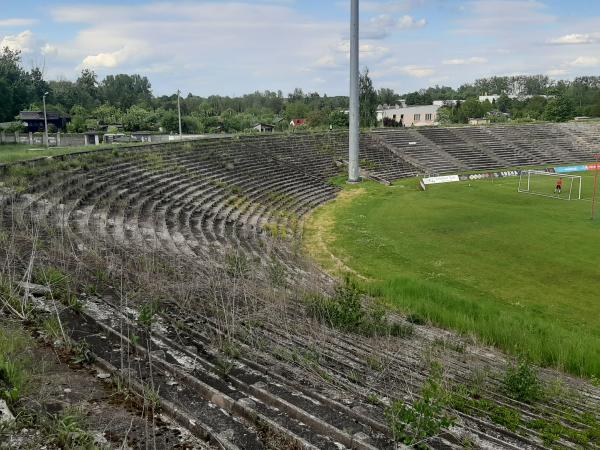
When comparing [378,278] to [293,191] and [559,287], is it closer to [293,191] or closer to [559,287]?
[559,287]

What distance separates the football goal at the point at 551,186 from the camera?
103 feet

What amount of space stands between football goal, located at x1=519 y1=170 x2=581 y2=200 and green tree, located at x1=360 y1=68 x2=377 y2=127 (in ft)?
62.4

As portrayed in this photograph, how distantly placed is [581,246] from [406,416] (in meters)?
18.1

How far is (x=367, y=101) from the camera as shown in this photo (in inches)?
2103

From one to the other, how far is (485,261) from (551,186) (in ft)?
68.3

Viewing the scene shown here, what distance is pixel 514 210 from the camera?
1038 inches

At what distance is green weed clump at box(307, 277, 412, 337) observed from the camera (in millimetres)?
9039

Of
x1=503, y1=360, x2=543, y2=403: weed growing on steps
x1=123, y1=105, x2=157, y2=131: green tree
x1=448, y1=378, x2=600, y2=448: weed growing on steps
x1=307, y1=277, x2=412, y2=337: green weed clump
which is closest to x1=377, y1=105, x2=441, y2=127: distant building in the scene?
x1=123, y1=105, x2=157, y2=131: green tree

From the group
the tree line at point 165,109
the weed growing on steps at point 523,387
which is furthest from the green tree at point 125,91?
the weed growing on steps at point 523,387

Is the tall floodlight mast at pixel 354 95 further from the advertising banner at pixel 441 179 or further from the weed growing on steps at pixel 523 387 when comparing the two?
the weed growing on steps at pixel 523 387

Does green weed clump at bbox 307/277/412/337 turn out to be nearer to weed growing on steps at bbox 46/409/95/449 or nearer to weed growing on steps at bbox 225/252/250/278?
weed growing on steps at bbox 225/252/250/278

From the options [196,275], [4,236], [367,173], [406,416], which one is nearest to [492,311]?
[196,275]

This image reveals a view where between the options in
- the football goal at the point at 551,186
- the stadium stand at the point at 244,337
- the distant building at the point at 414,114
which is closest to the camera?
the stadium stand at the point at 244,337

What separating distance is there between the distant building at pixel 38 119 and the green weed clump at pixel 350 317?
179ft
